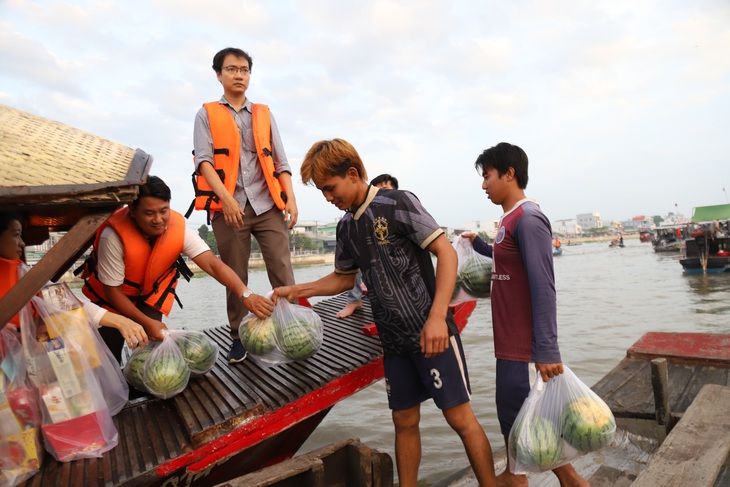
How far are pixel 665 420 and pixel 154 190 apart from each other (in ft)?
11.9

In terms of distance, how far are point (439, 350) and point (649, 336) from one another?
3.97 meters

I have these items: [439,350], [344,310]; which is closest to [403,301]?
[439,350]

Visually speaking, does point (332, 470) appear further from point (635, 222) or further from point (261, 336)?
point (635, 222)

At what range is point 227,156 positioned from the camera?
3.17 metres

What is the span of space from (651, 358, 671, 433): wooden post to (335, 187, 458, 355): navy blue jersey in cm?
185

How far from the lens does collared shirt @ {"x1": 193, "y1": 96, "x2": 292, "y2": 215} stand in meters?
3.15

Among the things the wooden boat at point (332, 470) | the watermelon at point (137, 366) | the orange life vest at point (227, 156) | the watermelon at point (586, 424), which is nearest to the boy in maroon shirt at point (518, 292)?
the watermelon at point (586, 424)

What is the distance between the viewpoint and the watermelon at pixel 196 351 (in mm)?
2633

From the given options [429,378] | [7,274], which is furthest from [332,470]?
[7,274]

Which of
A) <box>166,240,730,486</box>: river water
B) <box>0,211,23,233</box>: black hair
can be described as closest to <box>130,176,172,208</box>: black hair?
<box>0,211,23,233</box>: black hair

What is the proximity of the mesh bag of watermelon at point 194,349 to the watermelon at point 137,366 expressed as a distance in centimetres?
16

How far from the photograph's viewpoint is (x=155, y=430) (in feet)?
7.59

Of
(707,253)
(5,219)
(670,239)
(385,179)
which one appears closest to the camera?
(5,219)

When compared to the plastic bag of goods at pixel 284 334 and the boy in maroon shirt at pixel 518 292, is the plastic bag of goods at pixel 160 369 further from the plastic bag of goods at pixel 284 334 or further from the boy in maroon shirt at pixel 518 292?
the boy in maroon shirt at pixel 518 292
